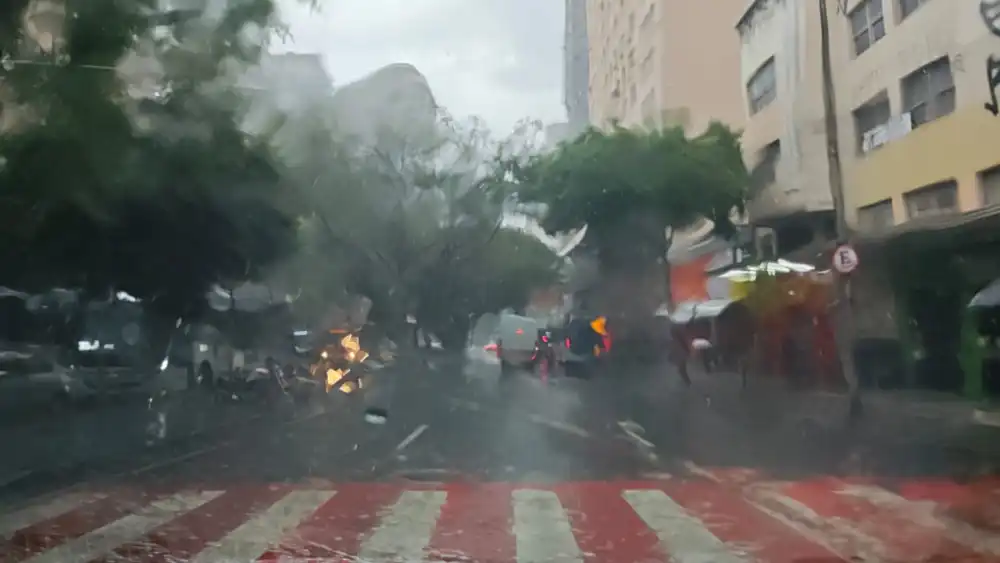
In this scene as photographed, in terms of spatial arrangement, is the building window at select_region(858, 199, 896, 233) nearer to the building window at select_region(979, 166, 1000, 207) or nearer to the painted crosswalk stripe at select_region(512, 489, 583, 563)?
Answer: the building window at select_region(979, 166, 1000, 207)

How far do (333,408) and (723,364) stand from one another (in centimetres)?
599

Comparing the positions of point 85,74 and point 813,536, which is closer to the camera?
point 813,536

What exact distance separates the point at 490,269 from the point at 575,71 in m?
5.76

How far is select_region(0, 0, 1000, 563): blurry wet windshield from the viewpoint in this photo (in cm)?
1199

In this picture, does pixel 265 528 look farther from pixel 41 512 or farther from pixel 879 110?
pixel 879 110

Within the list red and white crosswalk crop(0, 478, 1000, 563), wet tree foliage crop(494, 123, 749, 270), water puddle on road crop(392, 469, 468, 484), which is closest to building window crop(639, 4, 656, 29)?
wet tree foliage crop(494, 123, 749, 270)

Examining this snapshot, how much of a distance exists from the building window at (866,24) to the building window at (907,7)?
0.30 meters

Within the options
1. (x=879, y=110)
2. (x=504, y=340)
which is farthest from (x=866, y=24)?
(x=504, y=340)

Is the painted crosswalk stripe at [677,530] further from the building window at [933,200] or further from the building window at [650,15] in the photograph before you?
the building window at [650,15]

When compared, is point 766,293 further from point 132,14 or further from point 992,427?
point 132,14

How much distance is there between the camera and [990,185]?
14883 millimetres

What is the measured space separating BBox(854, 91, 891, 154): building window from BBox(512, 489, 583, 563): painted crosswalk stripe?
950 centimetres

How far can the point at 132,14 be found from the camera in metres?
13.2

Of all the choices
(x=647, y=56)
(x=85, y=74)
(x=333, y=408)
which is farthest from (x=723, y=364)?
(x=85, y=74)
